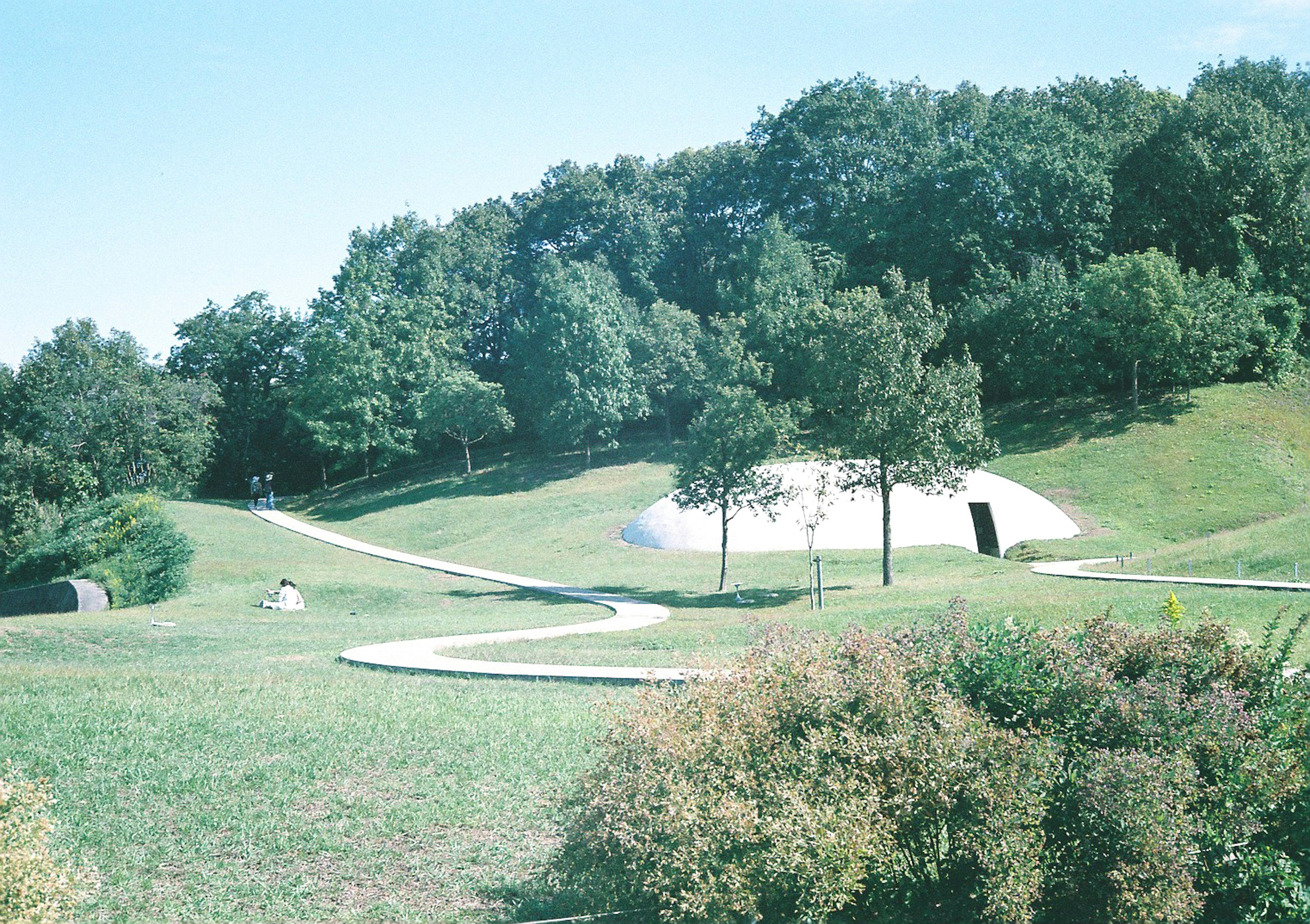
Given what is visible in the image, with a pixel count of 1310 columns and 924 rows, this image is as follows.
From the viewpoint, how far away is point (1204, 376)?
46438 mm

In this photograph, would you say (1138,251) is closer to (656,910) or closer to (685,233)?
(685,233)

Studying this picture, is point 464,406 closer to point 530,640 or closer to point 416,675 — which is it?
point 530,640

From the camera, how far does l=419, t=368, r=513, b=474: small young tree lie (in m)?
57.0

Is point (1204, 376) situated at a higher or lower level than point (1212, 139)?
lower

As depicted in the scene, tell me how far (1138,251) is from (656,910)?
57.0 meters

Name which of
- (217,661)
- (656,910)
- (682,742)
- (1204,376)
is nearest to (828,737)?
(682,742)

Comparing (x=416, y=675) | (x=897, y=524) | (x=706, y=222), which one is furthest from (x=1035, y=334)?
(x=416, y=675)

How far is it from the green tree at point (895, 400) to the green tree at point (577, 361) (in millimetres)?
27060

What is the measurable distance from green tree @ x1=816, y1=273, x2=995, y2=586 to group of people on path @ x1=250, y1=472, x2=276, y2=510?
1678 inches

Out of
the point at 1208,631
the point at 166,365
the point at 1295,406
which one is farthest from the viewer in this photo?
the point at 166,365

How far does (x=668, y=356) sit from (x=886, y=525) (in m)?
31.0

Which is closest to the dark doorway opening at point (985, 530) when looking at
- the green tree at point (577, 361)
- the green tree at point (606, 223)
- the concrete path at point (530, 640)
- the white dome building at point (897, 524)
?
the white dome building at point (897, 524)

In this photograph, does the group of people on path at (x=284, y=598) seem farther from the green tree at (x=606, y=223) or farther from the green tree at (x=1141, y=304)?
the green tree at (x=606, y=223)

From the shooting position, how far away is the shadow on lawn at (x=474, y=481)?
54438 millimetres
